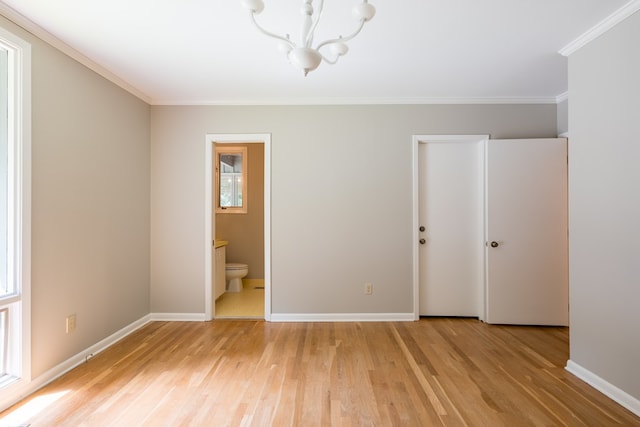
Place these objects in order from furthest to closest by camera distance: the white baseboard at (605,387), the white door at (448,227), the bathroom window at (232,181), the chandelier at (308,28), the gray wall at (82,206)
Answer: the bathroom window at (232,181)
the white door at (448,227)
the gray wall at (82,206)
the white baseboard at (605,387)
the chandelier at (308,28)

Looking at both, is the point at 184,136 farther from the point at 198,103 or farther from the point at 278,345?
the point at 278,345

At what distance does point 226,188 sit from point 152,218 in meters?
1.85

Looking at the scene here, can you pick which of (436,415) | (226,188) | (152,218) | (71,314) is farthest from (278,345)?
(226,188)

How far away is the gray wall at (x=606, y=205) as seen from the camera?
6.45ft

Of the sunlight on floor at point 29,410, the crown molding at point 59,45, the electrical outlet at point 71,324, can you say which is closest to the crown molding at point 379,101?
the crown molding at point 59,45

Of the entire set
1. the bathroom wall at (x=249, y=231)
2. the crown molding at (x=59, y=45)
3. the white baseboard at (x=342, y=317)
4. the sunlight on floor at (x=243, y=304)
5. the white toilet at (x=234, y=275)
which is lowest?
the sunlight on floor at (x=243, y=304)

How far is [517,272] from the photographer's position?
339 cm

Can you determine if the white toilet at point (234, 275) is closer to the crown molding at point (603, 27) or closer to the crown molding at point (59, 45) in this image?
the crown molding at point (59, 45)

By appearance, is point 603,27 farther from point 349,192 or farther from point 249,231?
point 249,231

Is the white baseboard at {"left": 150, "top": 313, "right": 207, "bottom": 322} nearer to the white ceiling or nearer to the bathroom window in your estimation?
the bathroom window

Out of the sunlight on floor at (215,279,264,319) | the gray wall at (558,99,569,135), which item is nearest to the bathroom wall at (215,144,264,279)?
the sunlight on floor at (215,279,264,319)

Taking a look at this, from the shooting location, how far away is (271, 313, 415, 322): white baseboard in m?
3.54

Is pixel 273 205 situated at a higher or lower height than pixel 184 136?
lower

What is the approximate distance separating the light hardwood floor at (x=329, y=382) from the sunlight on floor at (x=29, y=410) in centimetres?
1
